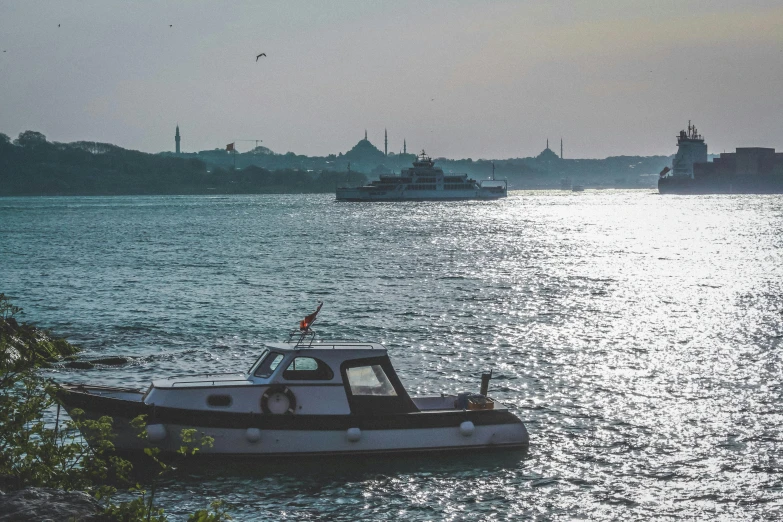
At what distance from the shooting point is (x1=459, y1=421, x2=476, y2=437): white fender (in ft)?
61.0

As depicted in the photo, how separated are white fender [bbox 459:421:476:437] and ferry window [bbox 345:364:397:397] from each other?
65.0 inches

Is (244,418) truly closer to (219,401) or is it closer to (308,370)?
(219,401)

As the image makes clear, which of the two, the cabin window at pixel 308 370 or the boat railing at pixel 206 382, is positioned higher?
the cabin window at pixel 308 370

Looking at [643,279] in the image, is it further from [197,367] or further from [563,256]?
[197,367]

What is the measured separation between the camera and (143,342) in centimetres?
3356

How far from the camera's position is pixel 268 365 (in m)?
18.3

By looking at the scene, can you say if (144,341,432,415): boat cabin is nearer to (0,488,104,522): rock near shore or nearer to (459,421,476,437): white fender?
(459,421,476,437): white fender

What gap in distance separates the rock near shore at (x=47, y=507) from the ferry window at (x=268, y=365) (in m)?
8.50

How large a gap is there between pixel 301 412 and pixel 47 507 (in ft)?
29.7

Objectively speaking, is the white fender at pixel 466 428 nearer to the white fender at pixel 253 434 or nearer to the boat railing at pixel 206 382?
the white fender at pixel 253 434

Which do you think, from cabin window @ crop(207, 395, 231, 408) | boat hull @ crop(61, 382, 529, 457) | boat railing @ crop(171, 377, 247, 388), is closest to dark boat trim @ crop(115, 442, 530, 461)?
boat hull @ crop(61, 382, 529, 457)

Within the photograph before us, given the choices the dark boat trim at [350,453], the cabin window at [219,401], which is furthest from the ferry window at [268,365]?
the dark boat trim at [350,453]

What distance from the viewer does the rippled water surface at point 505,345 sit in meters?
17.0

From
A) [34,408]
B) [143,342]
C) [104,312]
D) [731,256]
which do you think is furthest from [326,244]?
[34,408]
